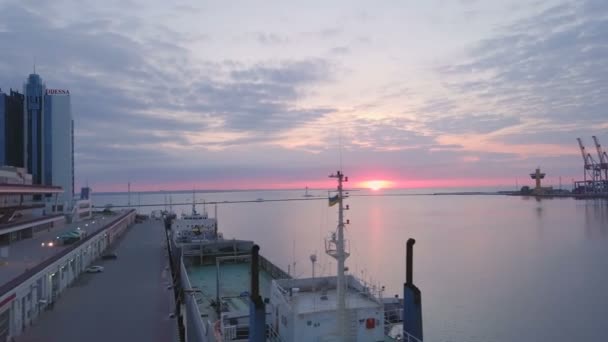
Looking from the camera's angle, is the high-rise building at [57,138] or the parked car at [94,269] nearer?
the parked car at [94,269]

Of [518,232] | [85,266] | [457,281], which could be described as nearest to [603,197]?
[518,232]

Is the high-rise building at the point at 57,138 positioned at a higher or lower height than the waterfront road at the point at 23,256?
higher

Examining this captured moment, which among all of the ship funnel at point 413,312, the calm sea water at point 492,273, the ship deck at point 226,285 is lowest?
the calm sea water at point 492,273

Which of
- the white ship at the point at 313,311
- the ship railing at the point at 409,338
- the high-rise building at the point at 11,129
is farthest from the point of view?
the high-rise building at the point at 11,129

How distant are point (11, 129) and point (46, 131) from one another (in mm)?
6021

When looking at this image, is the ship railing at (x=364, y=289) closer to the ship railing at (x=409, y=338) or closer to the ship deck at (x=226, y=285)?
the ship railing at (x=409, y=338)

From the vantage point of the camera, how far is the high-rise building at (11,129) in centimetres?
7562

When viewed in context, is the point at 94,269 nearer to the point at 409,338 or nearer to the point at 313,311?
the point at 313,311

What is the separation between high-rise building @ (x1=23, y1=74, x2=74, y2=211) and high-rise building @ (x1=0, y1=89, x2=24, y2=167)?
7.15ft

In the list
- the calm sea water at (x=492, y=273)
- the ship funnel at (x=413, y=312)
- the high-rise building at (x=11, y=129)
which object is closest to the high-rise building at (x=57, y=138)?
the high-rise building at (x=11, y=129)

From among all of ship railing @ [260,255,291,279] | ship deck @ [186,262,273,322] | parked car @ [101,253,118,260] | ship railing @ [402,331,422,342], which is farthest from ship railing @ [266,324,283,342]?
parked car @ [101,253,118,260]

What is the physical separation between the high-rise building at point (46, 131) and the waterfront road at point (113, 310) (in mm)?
58555

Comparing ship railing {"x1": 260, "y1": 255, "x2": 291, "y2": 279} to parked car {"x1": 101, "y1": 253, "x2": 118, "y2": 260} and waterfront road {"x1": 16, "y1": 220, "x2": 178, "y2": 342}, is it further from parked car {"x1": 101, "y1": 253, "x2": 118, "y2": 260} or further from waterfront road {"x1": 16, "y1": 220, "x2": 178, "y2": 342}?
parked car {"x1": 101, "y1": 253, "x2": 118, "y2": 260}

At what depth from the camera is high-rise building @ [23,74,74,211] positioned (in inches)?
3014
